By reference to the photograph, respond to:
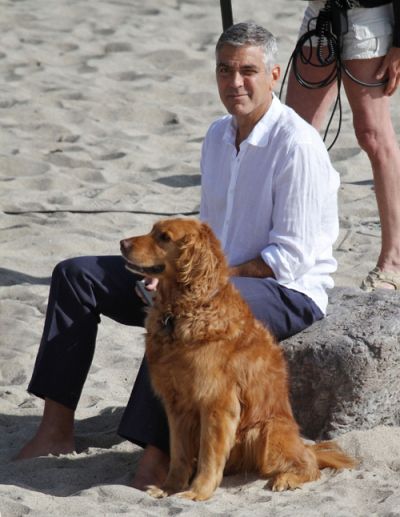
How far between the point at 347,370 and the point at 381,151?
1481 mm

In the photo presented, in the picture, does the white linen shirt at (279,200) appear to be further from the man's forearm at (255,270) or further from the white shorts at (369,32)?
the white shorts at (369,32)

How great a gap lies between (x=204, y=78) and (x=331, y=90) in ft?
14.0

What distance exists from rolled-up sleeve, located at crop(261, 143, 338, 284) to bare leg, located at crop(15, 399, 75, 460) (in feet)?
3.31

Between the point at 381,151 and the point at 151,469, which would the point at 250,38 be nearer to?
the point at 381,151

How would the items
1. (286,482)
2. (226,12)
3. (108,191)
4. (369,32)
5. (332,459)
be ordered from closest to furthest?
1. (286,482)
2. (332,459)
3. (369,32)
4. (226,12)
5. (108,191)

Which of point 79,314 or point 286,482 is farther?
point 79,314

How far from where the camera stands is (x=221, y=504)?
146 inches

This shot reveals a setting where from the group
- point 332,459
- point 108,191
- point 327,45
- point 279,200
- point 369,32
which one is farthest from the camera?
point 108,191

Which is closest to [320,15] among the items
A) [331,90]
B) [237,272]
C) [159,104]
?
[331,90]

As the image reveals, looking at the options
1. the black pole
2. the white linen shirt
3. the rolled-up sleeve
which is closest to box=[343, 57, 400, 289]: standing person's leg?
the white linen shirt

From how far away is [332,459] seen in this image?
13.0 feet

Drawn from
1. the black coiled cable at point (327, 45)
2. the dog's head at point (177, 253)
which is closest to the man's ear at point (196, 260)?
the dog's head at point (177, 253)

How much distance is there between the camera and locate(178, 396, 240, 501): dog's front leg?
372 centimetres

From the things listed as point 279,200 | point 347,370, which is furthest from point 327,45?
point 347,370
